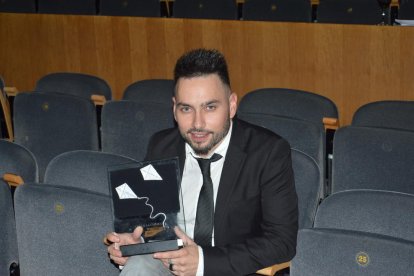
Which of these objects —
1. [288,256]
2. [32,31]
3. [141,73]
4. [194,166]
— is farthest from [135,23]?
[288,256]

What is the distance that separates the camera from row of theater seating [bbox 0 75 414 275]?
93.5 inches

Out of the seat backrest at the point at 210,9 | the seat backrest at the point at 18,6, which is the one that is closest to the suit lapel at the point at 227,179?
the seat backrest at the point at 210,9

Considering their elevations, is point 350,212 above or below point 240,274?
above

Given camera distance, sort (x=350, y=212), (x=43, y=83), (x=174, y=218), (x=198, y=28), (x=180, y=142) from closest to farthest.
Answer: (x=174, y=218), (x=350, y=212), (x=180, y=142), (x=43, y=83), (x=198, y=28)

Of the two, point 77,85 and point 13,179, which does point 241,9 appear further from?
point 13,179

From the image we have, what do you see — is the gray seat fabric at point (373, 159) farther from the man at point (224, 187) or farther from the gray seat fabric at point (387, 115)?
the man at point (224, 187)

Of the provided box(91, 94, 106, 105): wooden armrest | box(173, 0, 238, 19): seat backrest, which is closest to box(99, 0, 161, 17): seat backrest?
box(173, 0, 238, 19): seat backrest

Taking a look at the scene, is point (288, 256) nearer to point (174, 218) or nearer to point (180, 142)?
point (174, 218)

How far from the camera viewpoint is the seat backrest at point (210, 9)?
681cm

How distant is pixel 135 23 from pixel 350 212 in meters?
3.57

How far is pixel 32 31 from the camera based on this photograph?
248 inches

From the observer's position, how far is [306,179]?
304 centimetres

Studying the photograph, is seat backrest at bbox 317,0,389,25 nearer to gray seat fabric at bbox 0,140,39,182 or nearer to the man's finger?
gray seat fabric at bbox 0,140,39,182

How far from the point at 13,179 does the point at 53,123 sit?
4.18ft
